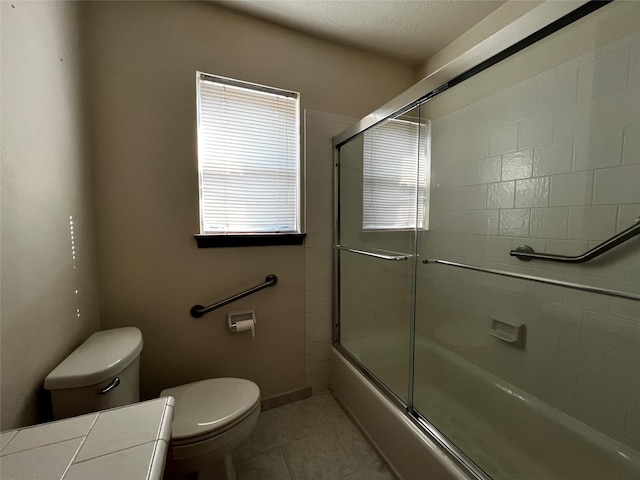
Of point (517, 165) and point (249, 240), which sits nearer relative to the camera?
point (517, 165)

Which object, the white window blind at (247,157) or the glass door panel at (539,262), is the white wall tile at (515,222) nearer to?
the glass door panel at (539,262)

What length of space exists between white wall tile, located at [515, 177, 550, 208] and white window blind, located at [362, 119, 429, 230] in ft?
1.57

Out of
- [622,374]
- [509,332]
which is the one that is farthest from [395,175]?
[622,374]

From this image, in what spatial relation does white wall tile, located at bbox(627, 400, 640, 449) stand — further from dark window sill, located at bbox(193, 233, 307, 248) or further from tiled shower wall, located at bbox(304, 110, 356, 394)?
dark window sill, located at bbox(193, 233, 307, 248)

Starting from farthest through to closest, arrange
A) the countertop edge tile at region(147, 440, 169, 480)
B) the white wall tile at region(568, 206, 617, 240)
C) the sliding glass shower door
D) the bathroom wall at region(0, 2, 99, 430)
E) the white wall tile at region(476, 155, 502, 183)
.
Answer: the sliding glass shower door, the white wall tile at region(476, 155, 502, 183), the white wall tile at region(568, 206, 617, 240), the bathroom wall at region(0, 2, 99, 430), the countertop edge tile at region(147, 440, 169, 480)

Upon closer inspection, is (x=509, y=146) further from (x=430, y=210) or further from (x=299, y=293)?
(x=299, y=293)

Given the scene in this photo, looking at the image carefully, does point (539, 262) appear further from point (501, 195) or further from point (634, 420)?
point (634, 420)

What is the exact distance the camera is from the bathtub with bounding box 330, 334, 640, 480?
1.06 m

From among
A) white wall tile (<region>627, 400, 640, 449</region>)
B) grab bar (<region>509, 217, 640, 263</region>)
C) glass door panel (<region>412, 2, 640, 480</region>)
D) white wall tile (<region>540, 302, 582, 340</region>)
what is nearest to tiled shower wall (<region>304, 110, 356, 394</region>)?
glass door panel (<region>412, 2, 640, 480</region>)

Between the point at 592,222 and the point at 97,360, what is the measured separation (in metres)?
2.11

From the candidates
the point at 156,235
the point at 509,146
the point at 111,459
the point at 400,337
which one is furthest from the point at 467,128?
the point at 111,459

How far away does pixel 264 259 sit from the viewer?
1.62 meters

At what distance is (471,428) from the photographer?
1.31 m

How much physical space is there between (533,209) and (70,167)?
7.16 ft
